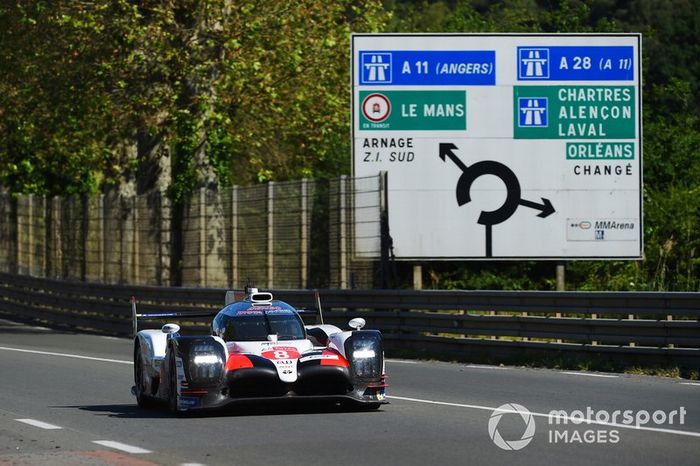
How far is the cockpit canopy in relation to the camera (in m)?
13.7

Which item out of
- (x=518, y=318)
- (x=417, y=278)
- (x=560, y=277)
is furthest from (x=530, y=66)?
(x=518, y=318)

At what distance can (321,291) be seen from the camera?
2461cm

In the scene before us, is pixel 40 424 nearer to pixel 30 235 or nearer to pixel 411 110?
pixel 411 110

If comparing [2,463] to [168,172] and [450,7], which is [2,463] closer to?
[168,172]

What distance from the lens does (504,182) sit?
2627 centimetres

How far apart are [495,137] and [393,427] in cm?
1472

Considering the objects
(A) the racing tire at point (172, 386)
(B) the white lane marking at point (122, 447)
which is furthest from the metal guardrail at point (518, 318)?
(B) the white lane marking at point (122, 447)

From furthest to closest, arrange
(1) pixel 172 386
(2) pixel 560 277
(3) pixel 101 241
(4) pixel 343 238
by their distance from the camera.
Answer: (3) pixel 101 241 < (2) pixel 560 277 < (4) pixel 343 238 < (1) pixel 172 386

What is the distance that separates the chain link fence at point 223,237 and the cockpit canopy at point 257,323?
36.0 feet

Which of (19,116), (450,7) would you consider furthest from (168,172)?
(450,7)

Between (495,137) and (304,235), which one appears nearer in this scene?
(495,137)

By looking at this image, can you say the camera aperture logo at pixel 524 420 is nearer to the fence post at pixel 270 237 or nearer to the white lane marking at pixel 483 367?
the white lane marking at pixel 483 367

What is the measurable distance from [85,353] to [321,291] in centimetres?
395

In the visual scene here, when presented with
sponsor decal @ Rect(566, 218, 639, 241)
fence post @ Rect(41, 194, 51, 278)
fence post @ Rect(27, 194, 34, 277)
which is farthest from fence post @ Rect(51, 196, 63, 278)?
sponsor decal @ Rect(566, 218, 639, 241)
